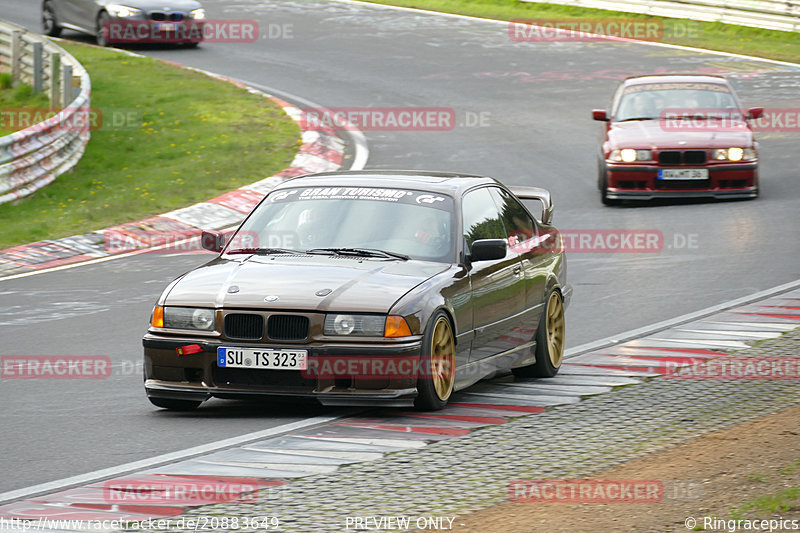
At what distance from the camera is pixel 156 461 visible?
289 inches

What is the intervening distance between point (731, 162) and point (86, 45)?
56.8 feet

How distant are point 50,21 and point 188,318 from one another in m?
25.6

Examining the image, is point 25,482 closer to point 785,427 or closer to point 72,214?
point 785,427

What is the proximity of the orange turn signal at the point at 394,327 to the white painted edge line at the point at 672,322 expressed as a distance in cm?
302

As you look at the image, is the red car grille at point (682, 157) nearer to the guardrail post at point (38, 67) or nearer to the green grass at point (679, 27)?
the guardrail post at point (38, 67)

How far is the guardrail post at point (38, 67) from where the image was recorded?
2386 cm

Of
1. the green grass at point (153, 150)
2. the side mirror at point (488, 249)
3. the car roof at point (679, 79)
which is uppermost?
the car roof at point (679, 79)

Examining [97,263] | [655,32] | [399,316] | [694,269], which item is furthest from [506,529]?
[655,32]

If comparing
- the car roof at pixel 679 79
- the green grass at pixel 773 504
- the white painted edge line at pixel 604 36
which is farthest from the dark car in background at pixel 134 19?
the green grass at pixel 773 504

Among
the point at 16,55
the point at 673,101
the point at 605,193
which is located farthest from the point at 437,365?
the point at 16,55

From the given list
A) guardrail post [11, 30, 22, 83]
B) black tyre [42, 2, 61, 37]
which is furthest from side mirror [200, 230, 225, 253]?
black tyre [42, 2, 61, 37]

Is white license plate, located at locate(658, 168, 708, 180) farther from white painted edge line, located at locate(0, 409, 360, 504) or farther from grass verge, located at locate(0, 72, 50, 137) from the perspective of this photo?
white painted edge line, located at locate(0, 409, 360, 504)

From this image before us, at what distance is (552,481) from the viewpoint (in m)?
6.82

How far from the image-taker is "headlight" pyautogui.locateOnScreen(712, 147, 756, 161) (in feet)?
60.0
